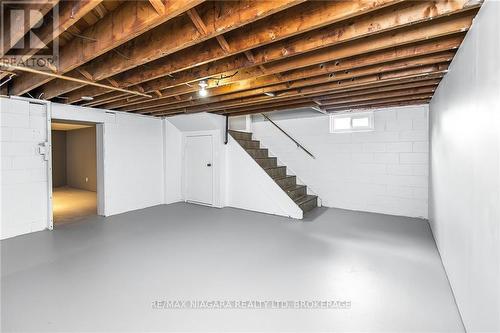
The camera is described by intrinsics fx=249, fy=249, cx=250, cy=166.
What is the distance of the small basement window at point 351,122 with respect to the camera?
492 centimetres

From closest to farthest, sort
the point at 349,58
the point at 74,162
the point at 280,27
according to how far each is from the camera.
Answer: the point at 280,27 < the point at 349,58 < the point at 74,162

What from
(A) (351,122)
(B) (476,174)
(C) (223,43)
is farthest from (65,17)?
(A) (351,122)

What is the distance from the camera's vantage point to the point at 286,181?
5418 mm

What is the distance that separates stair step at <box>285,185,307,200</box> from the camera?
16.5ft

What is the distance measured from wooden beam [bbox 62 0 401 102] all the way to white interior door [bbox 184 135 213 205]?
128 inches

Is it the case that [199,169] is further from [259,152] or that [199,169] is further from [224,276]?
[224,276]

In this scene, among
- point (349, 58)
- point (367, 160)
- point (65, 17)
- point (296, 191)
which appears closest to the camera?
point (65, 17)

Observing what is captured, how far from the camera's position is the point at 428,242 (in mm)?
3332

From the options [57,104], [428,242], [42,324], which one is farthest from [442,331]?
[57,104]

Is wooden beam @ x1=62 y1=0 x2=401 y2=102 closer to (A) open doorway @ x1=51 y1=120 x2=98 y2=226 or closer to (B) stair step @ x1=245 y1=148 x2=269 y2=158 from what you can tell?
(B) stair step @ x1=245 y1=148 x2=269 y2=158

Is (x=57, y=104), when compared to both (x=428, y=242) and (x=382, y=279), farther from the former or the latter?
(x=428, y=242)

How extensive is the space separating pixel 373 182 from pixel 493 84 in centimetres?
390

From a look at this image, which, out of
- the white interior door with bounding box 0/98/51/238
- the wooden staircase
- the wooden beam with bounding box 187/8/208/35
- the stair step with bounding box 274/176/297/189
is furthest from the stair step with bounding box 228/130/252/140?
the wooden beam with bounding box 187/8/208/35

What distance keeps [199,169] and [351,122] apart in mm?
3515
